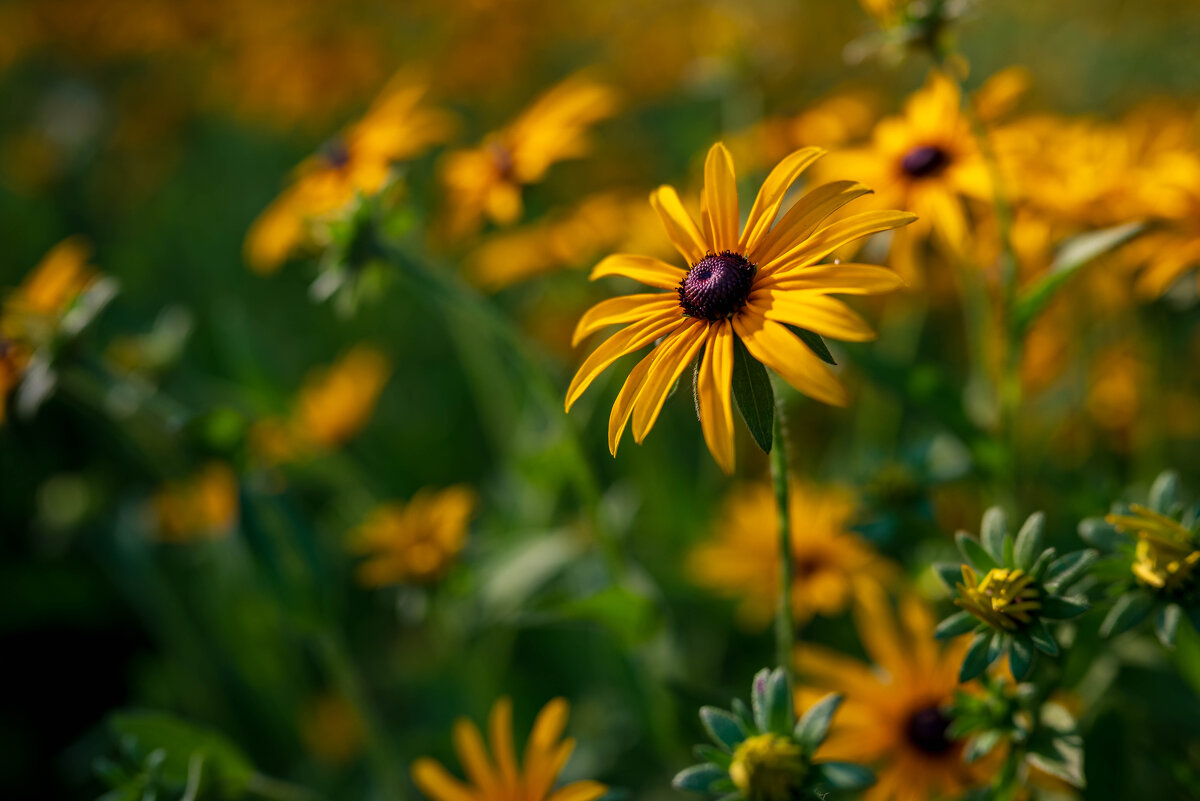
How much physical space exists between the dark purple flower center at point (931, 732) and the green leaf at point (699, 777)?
468mm

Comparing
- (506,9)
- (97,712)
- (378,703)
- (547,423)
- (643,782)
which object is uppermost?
(506,9)

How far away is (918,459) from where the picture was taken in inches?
61.1

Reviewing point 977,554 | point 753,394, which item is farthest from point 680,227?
point 977,554

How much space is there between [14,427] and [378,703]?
5.91 feet

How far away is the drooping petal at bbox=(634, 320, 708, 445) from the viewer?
3.28 ft

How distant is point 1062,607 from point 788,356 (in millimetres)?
433

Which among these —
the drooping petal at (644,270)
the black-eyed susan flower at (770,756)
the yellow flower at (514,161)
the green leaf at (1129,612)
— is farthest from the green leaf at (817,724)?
the yellow flower at (514,161)

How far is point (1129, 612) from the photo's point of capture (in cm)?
104

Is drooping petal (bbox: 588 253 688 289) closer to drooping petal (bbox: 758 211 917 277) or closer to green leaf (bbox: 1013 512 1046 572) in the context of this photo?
drooping petal (bbox: 758 211 917 277)

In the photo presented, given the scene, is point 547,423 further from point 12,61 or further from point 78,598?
point 12,61

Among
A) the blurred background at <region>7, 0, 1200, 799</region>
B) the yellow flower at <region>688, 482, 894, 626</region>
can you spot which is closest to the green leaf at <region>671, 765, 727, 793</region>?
the blurred background at <region>7, 0, 1200, 799</region>

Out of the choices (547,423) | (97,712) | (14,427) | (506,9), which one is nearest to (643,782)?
(547,423)

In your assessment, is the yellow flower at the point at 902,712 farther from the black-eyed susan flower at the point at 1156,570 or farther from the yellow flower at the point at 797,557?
the black-eyed susan flower at the point at 1156,570

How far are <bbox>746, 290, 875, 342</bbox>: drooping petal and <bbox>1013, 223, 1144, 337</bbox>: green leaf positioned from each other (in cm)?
56
